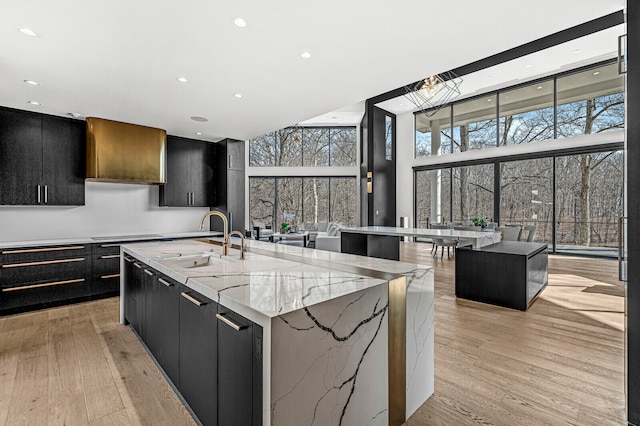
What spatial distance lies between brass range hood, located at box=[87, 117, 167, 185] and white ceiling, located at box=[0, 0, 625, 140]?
613 millimetres

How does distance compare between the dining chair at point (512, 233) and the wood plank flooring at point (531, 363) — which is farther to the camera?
the dining chair at point (512, 233)

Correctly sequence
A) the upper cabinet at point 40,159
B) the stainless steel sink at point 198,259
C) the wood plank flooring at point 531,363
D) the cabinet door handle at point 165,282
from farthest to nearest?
the upper cabinet at point 40,159, the stainless steel sink at point 198,259, the cabinet door handle at point 165,282, the wood plank flooring at point 531,363

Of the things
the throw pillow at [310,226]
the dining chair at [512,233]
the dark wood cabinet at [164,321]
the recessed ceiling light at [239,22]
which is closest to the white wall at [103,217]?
the dark wood cabinet at [164,321]

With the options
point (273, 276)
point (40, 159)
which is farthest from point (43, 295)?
point (273, 276)

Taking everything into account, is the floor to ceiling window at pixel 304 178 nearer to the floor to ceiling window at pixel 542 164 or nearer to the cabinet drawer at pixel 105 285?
the floor to ceiling window at pixel 542 164

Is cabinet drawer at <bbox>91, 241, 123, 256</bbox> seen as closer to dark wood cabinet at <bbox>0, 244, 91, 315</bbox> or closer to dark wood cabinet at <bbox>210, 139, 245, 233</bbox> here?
dark wood cabinet at <bbox>0, 244, 91, 315</bbox>

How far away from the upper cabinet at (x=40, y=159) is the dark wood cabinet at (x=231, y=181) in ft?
6.55

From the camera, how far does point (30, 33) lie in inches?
86.7

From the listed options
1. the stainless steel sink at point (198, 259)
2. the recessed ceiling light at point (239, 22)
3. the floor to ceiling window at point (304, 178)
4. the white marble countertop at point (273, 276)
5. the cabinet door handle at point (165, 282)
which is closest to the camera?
the white marble countertop at point (273, 276)

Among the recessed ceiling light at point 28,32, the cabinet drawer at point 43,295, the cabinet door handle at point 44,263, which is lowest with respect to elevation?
the cabinet drawer at point 43,295

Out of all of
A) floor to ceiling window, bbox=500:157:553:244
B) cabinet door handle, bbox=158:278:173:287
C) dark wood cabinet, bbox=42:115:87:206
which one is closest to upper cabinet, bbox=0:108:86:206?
dark wood cabinet, bbox=42:115:87:206

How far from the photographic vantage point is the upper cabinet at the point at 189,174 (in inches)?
204

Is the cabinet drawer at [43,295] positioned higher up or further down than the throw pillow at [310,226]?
further down

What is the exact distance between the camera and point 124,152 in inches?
172
